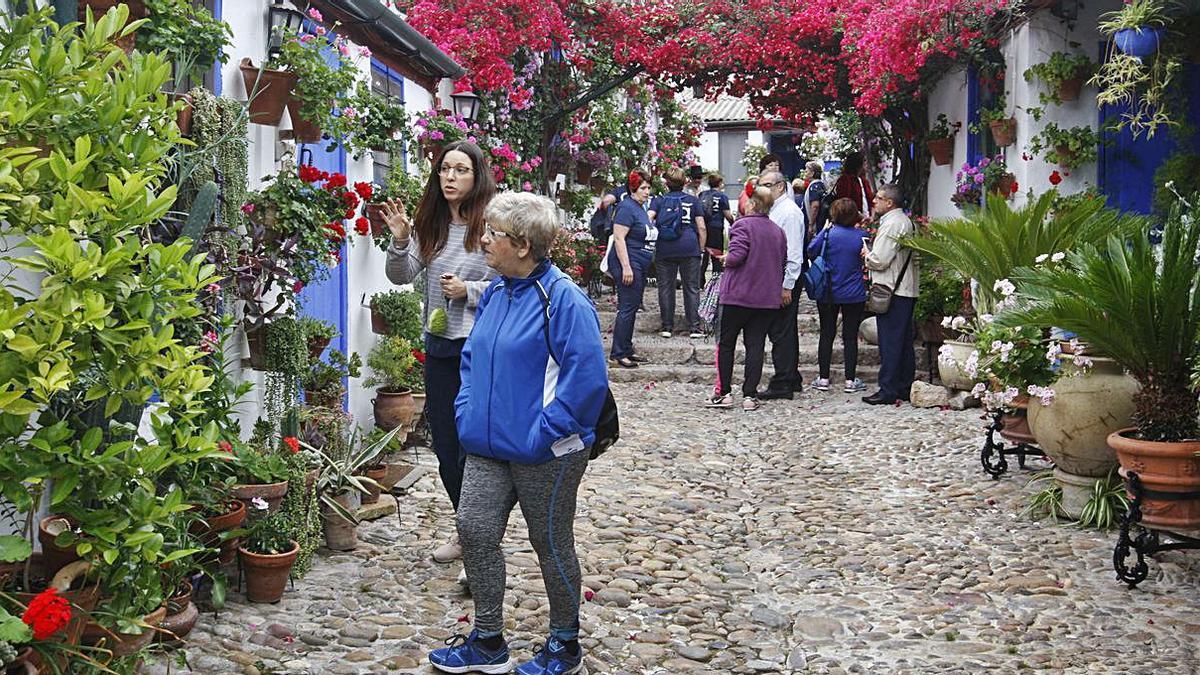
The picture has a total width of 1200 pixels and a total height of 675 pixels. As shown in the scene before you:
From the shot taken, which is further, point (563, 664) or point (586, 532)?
point (586, 532)

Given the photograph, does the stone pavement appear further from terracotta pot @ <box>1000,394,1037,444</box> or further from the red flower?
the red flower

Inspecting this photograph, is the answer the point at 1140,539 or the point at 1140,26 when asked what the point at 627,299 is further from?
the point at 1140,539

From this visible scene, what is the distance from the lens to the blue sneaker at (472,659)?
4328 mm

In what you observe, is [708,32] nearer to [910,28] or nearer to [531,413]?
[910,28]

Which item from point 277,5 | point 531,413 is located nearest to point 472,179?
point 531,413

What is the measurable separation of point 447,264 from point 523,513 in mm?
1394

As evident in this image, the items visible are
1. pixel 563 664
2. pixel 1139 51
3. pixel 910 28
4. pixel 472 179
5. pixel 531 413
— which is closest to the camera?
pixel 531 413

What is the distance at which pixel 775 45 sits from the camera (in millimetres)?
14828

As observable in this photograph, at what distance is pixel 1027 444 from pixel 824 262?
161 inches

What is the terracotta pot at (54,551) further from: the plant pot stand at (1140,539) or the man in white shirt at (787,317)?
the man in white shirt at (787,317)

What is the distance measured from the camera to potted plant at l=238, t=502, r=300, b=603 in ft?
16.5

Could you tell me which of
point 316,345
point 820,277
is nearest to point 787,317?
point 820,277

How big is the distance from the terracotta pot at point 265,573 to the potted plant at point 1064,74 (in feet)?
24.3

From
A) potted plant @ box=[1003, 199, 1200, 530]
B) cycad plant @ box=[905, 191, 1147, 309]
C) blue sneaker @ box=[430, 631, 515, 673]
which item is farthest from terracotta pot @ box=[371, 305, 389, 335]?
potted plant @ box=[1003, 199, 1200, 530]
